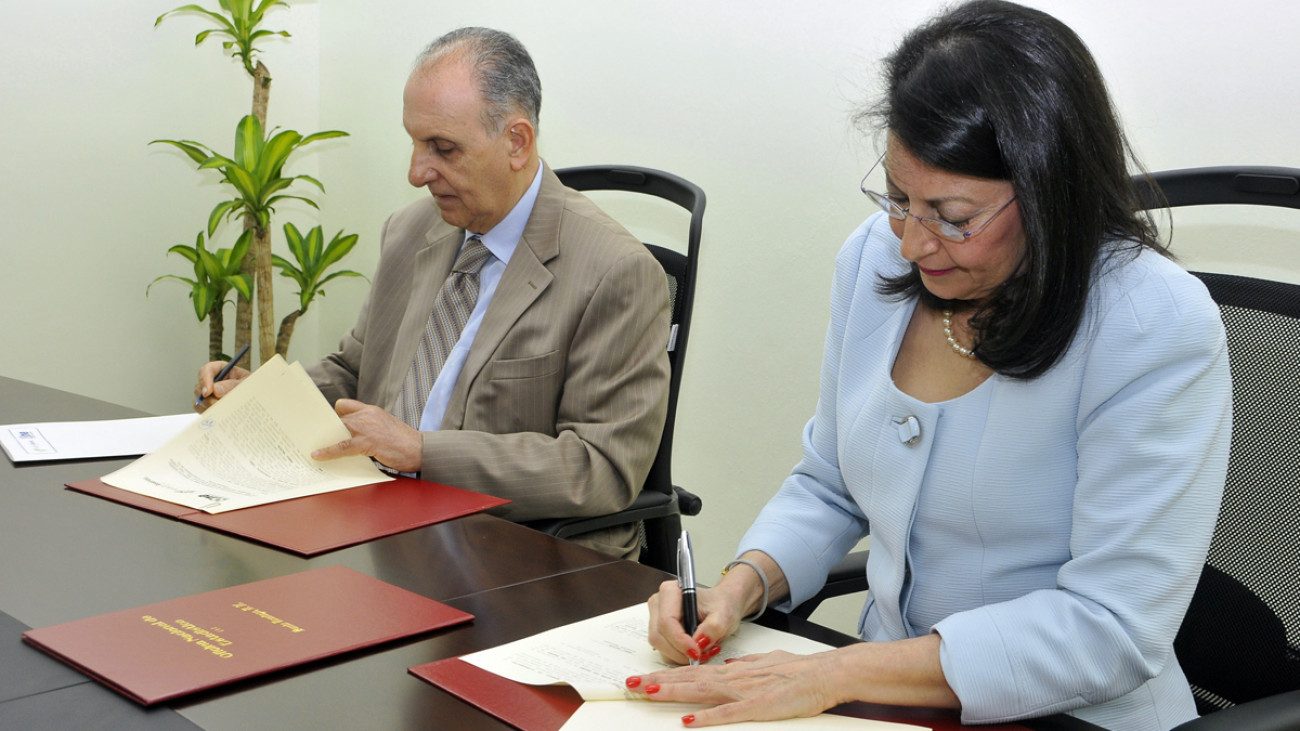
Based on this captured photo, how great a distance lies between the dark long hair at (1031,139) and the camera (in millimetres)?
979

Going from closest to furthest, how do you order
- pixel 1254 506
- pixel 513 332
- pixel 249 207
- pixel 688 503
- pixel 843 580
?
pixel 1254 506, pixel 843 580, pixel 513 332, pixel 688 503, pixel 249 207

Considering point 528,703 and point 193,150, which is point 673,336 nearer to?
point 528,703

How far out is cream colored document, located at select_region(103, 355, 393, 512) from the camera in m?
1.48

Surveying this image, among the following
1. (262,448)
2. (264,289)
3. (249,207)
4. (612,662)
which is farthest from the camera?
(264,289)

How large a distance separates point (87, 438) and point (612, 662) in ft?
3.83

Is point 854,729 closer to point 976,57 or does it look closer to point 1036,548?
point 1036,548

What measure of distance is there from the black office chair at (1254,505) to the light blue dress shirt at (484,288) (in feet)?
3.56

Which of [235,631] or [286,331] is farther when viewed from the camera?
[286,331]

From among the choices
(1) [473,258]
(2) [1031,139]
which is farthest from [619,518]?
(2) [1031,139]

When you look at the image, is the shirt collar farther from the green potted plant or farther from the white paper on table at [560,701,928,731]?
the green potted plant

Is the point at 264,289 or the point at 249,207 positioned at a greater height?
the point at 249,207

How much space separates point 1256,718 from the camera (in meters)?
0.90

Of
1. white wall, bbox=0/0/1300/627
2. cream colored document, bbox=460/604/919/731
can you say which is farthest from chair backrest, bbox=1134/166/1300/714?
white wall, bbox=0/0/1300/627

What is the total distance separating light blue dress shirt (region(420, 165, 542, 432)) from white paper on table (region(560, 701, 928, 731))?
1060 mm
